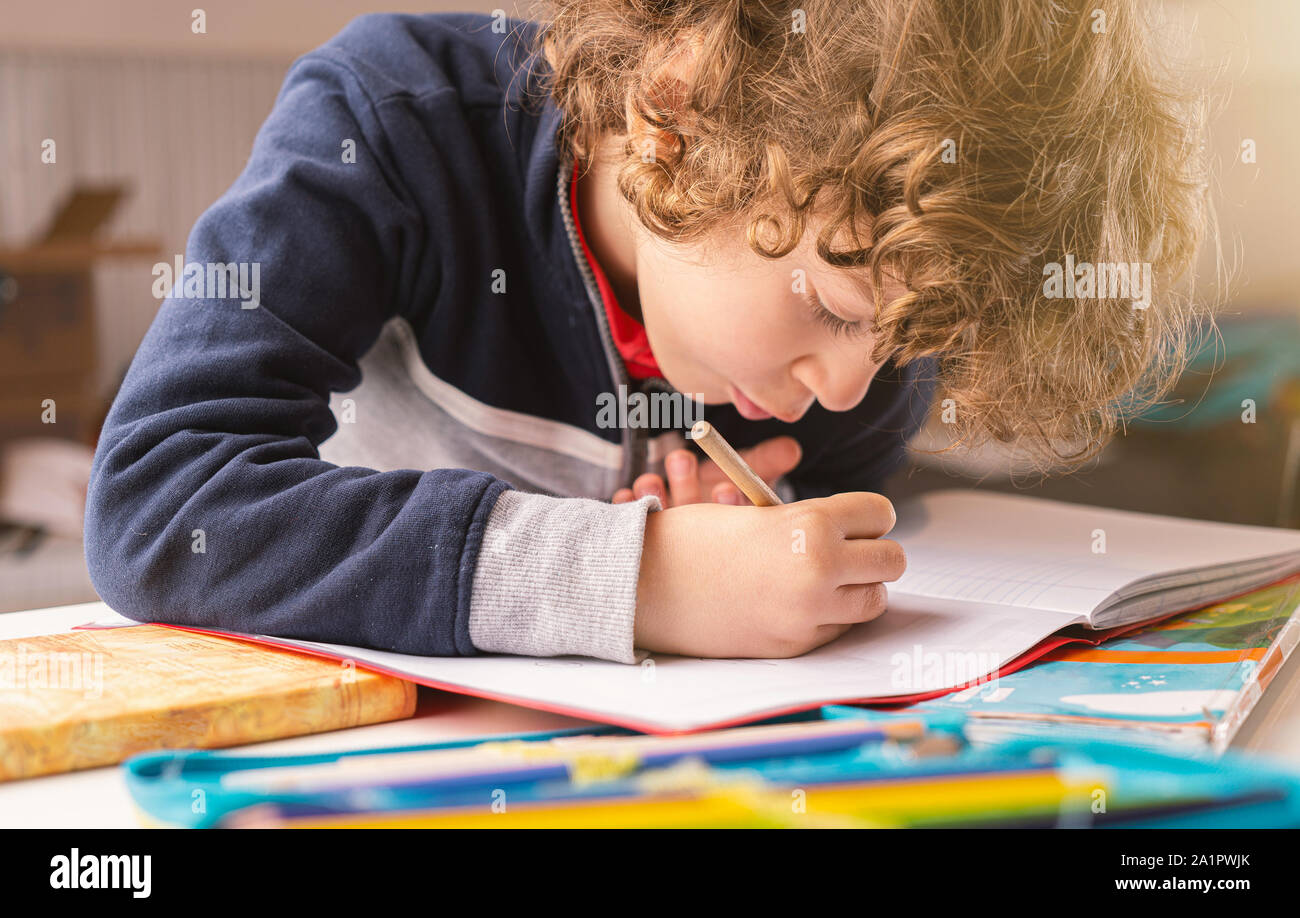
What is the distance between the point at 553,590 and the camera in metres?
0.46

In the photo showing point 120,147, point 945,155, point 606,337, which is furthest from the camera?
point 120,147

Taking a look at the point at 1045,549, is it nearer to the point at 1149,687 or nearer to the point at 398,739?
the point at 1149,687

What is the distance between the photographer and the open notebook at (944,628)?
41 cm

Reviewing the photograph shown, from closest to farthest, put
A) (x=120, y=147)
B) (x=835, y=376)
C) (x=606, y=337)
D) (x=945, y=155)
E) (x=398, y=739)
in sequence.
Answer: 1. (x=398, y=739)
2. (x=945, y=155)
3. (x=835, y=376)
4. (x=606, y=337)
5. (x=120, y=147)

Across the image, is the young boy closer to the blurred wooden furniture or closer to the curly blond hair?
the curly blond hair

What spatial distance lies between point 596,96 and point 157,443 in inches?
12.4

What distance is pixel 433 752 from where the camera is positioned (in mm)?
368

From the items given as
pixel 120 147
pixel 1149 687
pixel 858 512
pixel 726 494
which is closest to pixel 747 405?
pixel 726 494

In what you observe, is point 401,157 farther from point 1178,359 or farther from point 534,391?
point 1178,359

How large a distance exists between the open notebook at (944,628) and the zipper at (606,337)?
7.7 inches

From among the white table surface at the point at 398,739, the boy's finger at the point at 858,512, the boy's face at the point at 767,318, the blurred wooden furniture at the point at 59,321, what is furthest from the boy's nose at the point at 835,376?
the blurred wooden furniture at the point at 59,321

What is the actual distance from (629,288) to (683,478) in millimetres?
139
